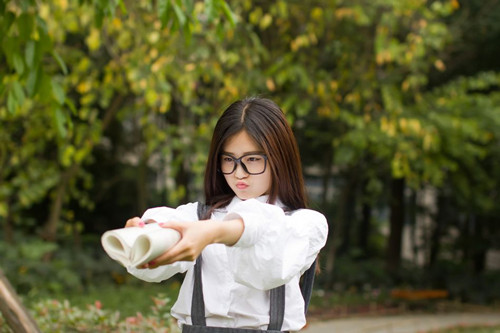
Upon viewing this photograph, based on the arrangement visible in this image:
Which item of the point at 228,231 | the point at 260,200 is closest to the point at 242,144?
the point at 260,200

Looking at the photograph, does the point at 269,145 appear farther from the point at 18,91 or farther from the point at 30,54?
the point at 18,91

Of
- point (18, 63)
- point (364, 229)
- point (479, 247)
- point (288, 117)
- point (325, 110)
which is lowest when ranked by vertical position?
point (479, 247)

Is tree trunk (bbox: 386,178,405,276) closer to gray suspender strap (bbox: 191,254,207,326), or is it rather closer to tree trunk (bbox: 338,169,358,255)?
tree trunk (bbox: 338,169,358,255)

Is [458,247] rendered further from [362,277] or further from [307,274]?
[307,274]

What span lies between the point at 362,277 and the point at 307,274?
9.19 metres

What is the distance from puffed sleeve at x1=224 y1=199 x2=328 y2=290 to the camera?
1442 millimetres

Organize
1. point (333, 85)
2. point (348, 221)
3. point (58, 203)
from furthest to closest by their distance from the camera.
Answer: point (348, 221), point (58, 203), point (333, 85)

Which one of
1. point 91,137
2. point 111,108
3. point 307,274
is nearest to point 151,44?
point 91,137

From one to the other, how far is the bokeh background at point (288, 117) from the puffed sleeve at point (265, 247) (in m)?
2.80

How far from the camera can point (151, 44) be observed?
21.1 feet

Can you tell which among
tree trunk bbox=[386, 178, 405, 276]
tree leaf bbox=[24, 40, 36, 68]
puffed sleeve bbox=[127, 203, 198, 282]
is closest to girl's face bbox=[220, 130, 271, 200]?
puffed sleeve bbox=[127, 203, 198, 282]

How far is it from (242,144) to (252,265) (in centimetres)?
47

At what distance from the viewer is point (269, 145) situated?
6.14 ft

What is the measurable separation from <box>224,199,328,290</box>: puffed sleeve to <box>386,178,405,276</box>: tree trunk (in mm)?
10388
